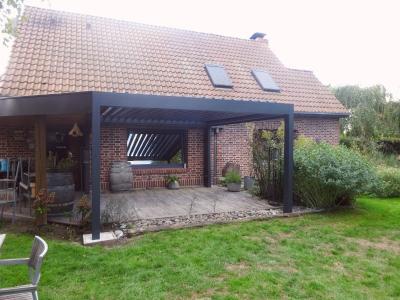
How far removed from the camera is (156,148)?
1082cm

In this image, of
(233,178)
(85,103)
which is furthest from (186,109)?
(233,178)

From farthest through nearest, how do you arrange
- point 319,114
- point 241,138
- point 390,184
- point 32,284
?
point 319,114, point 241,138, point 390,184, point 32,284

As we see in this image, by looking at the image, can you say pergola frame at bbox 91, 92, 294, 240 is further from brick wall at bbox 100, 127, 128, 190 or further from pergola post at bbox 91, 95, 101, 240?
brick wall at bbox 100, 127, 128, 190

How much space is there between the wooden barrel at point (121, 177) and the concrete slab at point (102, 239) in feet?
13.8

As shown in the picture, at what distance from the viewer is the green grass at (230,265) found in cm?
343

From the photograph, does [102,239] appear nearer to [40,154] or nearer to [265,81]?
[40,154]

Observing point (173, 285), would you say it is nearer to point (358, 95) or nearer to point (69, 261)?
point (69, 261)

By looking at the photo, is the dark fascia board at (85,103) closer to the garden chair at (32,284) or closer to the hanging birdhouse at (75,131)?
the garden chair at (32,284)

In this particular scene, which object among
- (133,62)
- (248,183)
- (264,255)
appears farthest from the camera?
(133,62)

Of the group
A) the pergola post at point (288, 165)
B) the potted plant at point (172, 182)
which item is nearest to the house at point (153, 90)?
the pergola post at point (288, 165)

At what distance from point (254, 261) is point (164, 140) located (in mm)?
7111

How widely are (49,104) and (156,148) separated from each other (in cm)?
571

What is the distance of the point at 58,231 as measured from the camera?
5496mm

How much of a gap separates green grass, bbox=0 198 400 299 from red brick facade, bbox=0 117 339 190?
4362 millimetres
